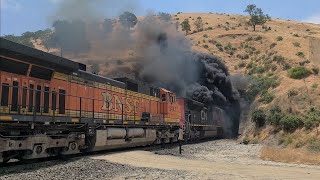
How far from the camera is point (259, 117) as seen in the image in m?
34.7

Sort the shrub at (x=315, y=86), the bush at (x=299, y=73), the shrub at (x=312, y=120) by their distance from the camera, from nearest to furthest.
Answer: the shrub at (x=312, y=120), the shrub at (x=315, y=86), the bush at (x=299, y=73)

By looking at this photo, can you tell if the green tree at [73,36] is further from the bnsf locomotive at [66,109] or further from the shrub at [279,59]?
the shrub at [279,59]

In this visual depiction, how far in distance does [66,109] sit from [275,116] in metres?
21.3

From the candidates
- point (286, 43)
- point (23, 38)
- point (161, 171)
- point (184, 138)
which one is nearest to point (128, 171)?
point (161, 171)

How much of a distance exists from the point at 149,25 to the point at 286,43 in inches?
1153

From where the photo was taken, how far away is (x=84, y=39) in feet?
115

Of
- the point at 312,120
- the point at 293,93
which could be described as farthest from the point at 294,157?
the point at 293,93

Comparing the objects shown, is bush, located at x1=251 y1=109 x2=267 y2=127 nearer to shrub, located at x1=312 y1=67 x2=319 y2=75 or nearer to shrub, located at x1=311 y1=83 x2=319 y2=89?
shrub, located at x1=311 y1=83 x2=319 y2=89

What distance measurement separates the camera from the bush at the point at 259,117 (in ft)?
113

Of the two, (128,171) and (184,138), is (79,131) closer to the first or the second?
(128,171)

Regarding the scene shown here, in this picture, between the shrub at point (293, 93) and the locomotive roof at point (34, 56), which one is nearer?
the locomotive roof at point (34, 56)

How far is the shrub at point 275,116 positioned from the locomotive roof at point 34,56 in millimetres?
20379

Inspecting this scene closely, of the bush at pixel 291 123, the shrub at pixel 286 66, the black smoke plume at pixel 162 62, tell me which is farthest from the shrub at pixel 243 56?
the bush at pixel 291 123

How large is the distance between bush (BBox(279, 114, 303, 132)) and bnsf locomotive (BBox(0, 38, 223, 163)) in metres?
10.1
